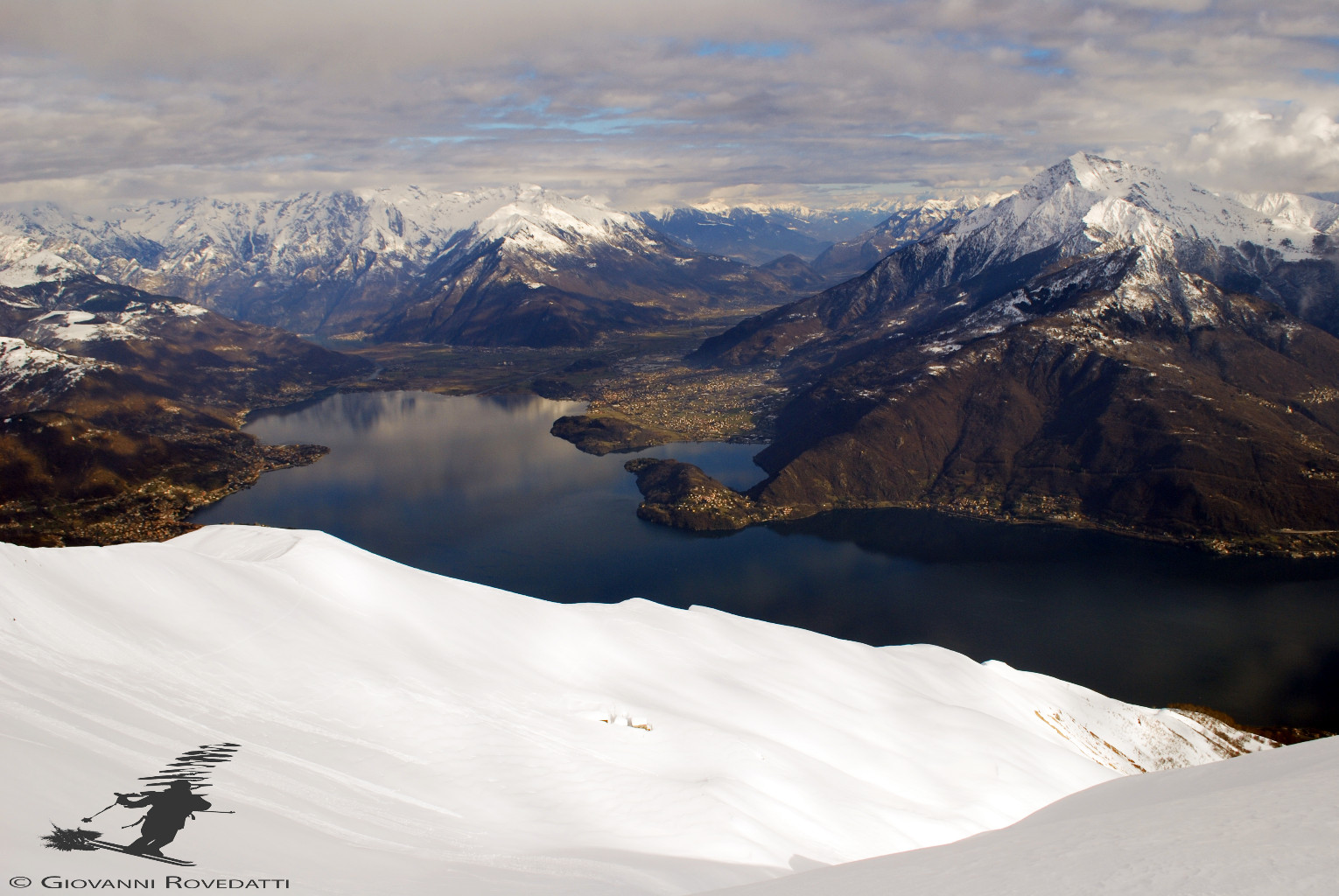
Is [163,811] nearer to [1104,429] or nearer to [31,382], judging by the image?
[1104,429]

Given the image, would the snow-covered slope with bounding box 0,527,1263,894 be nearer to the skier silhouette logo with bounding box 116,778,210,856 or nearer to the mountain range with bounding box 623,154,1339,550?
the skier silhouette logo with bounding box 116,778,210,856

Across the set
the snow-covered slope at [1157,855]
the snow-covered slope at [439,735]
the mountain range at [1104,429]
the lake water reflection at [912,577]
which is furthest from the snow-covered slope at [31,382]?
the snow-covered slope at [1157,855]

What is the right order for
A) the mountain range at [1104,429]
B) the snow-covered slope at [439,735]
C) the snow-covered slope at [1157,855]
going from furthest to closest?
the mountain range at [1104,429], the snow-covered slope at [439,735], the snow-covered slope at [1157,855]

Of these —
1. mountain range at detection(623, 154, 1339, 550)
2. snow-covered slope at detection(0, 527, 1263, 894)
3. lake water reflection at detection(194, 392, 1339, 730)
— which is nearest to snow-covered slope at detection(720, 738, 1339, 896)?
snow-covered slope at detection(0, 527, 1263, 894)

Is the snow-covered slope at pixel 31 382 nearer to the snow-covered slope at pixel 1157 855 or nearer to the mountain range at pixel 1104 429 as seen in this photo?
the mountain range at pixel 1104 429

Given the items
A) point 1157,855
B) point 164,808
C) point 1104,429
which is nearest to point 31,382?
point 164,808
